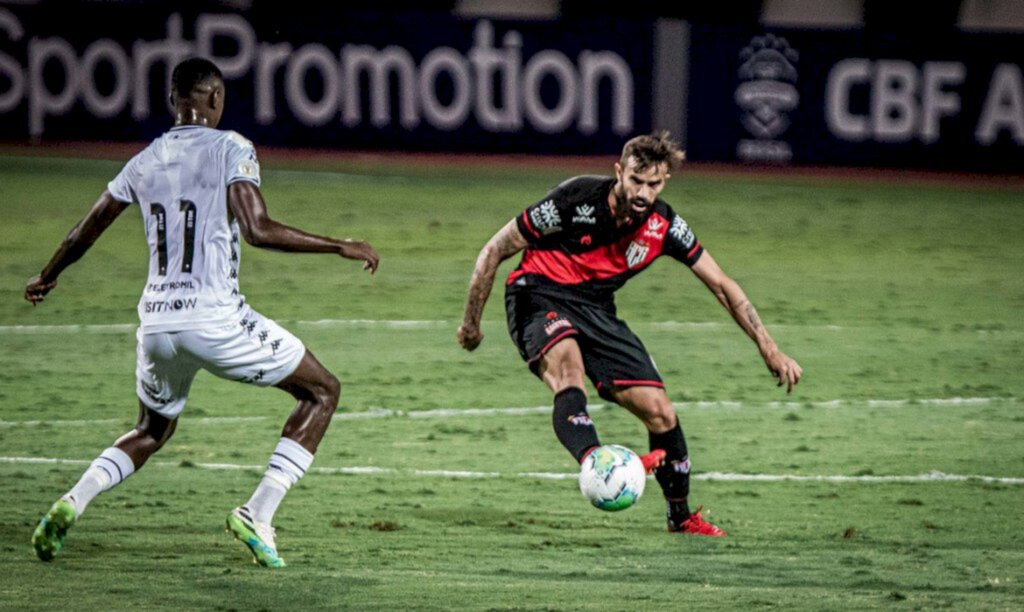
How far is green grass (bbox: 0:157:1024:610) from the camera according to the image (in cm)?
725

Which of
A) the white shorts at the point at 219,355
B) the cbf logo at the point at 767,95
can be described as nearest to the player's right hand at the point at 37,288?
the white shorts at the point at 219,355

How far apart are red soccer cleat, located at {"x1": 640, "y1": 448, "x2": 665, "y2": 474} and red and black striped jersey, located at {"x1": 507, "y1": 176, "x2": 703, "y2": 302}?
0.93 m

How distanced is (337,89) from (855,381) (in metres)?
12.9

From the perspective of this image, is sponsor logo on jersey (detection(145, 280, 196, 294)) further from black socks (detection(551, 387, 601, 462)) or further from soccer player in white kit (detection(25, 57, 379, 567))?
black socks (detection(551, 387, 601, 462))

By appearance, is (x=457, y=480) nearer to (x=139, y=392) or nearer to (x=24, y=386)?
(x=139, y=392)

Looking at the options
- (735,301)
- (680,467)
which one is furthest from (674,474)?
(735,301)

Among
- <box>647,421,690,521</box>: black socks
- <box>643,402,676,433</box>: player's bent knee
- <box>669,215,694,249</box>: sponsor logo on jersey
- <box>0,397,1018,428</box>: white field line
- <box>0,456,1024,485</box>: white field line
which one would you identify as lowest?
<box>0,397,1018,428</box>: white field line

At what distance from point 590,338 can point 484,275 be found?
60 cm

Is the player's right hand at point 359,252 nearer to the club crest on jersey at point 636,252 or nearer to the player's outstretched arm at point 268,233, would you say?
the player's outstretched arm at point 268,233

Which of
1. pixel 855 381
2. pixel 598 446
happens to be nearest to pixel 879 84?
pixel 855 381

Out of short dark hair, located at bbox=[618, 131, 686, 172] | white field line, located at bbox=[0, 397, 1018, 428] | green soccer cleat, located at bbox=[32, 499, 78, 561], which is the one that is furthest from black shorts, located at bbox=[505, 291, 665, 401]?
white field line, located at bbox=[0, 397, 1018, 428]

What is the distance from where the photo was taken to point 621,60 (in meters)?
24.2

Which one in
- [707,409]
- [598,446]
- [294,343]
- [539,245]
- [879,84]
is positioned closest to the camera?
[294,343]

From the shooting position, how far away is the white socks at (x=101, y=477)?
24.2 ft
